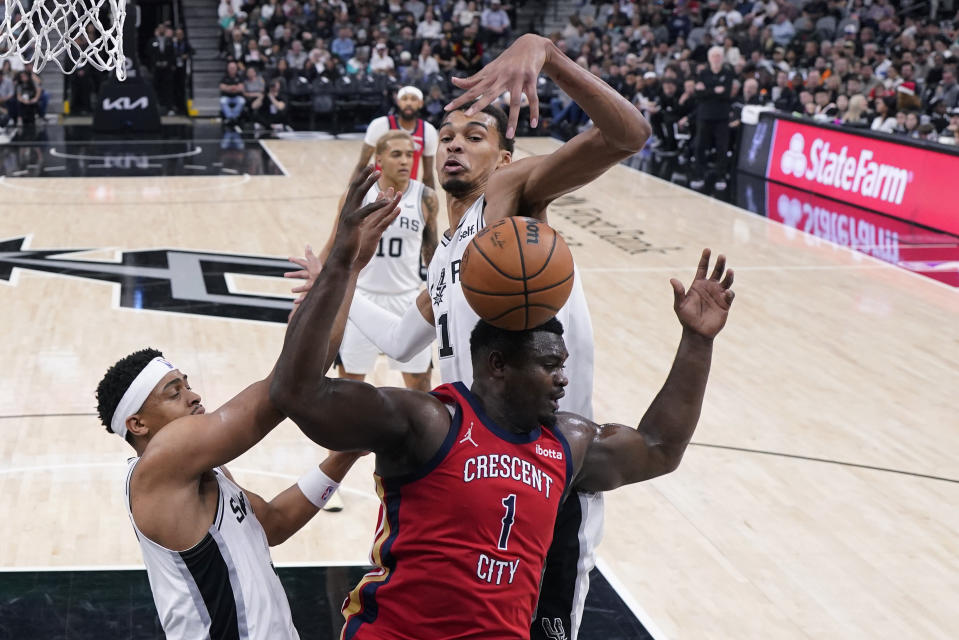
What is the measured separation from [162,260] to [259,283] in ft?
4.47

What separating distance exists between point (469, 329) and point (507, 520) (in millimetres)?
1036

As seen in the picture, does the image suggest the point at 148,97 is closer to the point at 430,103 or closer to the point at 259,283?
the point at 430,103

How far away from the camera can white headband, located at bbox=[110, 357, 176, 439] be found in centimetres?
315

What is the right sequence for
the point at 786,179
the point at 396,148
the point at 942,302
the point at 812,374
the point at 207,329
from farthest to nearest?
the point at 786,179, the point at 942,302, the point at 207,329, the point at 812,374, the point at 396,148

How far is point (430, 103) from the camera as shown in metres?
21.0

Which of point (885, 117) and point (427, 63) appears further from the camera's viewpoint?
point (427, 63)

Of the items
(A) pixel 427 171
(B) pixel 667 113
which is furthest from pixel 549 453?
(B) pixel 667 113

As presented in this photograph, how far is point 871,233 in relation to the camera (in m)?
12.7

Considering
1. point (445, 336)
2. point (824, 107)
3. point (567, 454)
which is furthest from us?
point (824, 107)

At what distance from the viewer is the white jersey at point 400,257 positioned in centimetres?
656

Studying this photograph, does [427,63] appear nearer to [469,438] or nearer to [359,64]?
[359,64]

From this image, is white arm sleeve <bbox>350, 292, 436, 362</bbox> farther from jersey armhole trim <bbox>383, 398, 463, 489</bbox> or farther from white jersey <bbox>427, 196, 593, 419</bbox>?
jersey armhole trim <bbox>383, 398, 463, 489</bbox>

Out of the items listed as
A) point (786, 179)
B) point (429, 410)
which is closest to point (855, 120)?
point (786, 179)

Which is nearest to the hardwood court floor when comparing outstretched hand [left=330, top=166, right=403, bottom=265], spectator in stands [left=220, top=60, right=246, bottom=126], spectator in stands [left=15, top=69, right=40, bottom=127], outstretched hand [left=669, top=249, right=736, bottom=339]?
outstretched hand [left=669, top=249, right=736, bottom=339]
